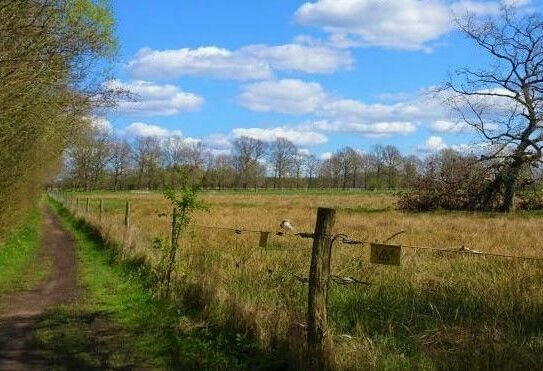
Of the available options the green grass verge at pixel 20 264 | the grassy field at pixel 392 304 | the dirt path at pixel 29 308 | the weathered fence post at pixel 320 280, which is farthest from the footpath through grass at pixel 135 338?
the green grass verge at pixel 20 264

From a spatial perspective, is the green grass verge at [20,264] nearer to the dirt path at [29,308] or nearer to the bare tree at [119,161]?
the dirt path at [29,308]

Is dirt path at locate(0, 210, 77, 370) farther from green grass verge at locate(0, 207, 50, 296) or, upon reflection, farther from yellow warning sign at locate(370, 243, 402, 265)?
yellow warning sign at locate(370, 243, 402, 265)

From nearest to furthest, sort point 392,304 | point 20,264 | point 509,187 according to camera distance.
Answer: point 392,304 → point 20,264 → point 509,187

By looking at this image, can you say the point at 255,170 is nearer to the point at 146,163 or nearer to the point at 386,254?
the point at 146,163

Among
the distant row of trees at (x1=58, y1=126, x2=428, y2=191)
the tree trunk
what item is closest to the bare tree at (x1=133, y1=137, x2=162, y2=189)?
the distant row of trees at (x1=58, y1=126, x2=428, y2=191)

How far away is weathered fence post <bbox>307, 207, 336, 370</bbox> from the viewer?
6.44 meters

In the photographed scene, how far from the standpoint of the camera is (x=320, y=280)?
259 inches

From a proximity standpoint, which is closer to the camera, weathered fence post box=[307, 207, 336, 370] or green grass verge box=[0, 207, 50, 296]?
weathered fence post box=[307, 207, 336, 370]

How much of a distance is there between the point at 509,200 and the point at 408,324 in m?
32.2

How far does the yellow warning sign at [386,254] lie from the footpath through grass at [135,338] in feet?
5.37

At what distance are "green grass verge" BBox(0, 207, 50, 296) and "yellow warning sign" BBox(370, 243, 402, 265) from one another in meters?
8.19

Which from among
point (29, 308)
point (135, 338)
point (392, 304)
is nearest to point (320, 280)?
point (392, 304)

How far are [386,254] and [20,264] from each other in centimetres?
1242

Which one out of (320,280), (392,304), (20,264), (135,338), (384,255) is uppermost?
(384,255)
